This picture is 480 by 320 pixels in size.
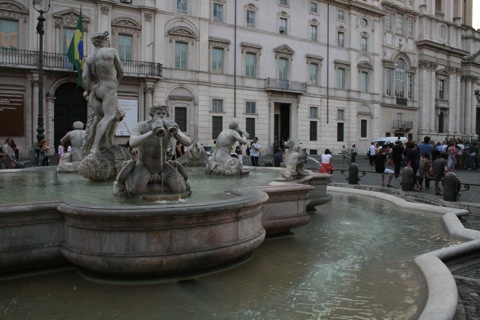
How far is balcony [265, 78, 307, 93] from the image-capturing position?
118 ft

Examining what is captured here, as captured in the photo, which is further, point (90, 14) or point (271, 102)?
point (271, 102)

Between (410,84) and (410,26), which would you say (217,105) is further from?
(410,26)

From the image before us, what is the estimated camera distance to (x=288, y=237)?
659 cm

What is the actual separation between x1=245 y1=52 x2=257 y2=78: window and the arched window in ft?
59.3

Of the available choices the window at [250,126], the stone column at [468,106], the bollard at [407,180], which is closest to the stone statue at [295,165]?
the bollard at [407,180]

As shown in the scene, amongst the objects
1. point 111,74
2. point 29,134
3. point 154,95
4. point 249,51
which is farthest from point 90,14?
point 111,74

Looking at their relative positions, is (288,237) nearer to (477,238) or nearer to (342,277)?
(342,277)

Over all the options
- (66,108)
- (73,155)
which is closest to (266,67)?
(66,108)

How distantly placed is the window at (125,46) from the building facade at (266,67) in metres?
0.07

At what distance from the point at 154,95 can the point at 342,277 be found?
26.9 meters

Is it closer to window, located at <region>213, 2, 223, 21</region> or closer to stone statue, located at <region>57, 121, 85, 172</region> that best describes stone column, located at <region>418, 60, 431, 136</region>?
window, located at <region>213, 2, 223, 21</region>

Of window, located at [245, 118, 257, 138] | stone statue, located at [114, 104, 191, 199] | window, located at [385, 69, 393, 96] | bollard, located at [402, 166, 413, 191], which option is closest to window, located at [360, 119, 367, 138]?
window, located at [385, 69, 393, 96]

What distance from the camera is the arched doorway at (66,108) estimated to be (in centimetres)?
2762

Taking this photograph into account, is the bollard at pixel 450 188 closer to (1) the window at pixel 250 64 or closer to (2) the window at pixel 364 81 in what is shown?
(1) the window at pixel 250 64
